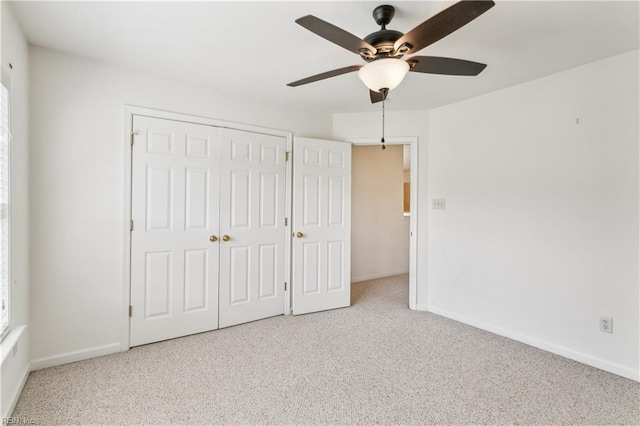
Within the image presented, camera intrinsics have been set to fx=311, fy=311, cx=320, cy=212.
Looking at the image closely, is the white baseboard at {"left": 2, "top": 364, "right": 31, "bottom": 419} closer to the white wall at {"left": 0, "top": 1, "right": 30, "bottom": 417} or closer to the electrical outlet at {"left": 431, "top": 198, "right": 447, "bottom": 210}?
the white wall at {"left": 0, "top": 1, "right": 30, "bottom": 417}

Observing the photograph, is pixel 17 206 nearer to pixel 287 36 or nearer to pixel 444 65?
pixel 287 36

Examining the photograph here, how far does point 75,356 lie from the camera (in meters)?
2.40

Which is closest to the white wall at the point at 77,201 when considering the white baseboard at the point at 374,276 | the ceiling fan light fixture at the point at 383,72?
the ceiling fan light fixture at the point at 383,72

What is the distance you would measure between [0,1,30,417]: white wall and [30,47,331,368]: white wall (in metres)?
0.09

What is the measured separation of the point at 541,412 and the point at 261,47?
294 cm

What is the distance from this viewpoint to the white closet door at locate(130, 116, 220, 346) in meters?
2.67

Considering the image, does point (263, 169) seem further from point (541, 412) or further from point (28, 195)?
point (541, 412)

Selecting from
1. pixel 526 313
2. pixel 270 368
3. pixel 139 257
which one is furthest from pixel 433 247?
pixel 139 257

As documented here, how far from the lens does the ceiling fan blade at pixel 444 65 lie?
175cm

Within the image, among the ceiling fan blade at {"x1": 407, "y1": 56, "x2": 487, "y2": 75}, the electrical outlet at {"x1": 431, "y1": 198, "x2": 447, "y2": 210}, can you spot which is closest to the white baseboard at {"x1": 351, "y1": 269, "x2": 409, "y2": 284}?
the electrical outlet at {"x1": 431, "y1": 198, "x2": 447, "y2": 210}

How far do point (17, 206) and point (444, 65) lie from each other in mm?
2795

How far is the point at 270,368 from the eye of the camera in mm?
2314

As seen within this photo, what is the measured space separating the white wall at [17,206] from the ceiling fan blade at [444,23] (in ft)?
7.31

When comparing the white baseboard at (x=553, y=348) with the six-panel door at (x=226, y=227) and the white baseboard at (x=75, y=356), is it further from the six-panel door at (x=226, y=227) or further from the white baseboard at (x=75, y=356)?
the white baseboard at (x=75, y=356)
